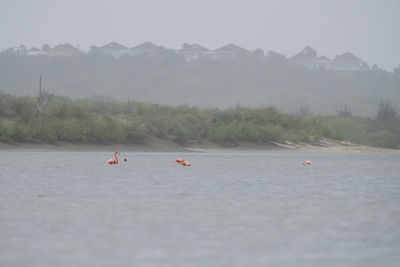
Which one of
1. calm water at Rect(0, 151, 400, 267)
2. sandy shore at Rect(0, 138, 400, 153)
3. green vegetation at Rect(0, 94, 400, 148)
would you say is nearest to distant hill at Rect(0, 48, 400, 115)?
green vegetation at Rect(0, 94, 400, 148)

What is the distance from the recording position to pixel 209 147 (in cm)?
6994

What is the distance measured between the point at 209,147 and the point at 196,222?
52.0 m

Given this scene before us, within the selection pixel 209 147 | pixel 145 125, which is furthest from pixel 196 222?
pixel 209 147

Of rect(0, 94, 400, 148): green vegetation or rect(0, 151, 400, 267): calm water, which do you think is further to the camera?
rect(0, 94, 400, 148): green vegetation

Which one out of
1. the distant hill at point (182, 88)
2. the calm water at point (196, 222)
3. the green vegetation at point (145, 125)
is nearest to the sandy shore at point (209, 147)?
the green vegetation at point (145, 125)

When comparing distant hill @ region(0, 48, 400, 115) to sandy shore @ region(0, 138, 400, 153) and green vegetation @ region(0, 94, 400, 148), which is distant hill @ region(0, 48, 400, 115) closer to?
green vegetation @ region(0, 94, 400, 148)

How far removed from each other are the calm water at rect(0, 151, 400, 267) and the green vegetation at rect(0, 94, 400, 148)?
2848cm

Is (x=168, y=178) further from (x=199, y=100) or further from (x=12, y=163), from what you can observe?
(x=199, y=100)

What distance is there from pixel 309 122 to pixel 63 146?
35.1 meters

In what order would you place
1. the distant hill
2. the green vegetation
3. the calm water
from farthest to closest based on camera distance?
1. the distant hill
2. the green vegetation
3. the calm water

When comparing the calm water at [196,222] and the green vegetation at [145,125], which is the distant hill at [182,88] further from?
the calm water at [196,222]

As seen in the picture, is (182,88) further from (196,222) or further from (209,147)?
(196,222)

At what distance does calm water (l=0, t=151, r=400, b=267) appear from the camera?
13.7 metres

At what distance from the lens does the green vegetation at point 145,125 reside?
60531 millimetres
